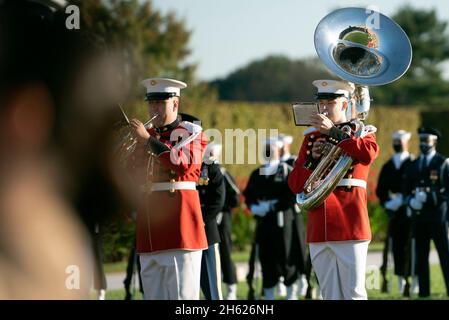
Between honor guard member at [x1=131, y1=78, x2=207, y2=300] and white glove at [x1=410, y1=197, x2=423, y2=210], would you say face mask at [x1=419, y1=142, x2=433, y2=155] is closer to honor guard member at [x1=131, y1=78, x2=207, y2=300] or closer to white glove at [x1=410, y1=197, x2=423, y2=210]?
white glove at [x1=410, y1=197, x2=423, y2=210]

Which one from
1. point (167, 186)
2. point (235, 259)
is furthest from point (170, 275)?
point (235, 259)

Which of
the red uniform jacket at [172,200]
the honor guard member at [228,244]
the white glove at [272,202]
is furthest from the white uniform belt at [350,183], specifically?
the white glove at [272,202]

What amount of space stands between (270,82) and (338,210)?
5118 cm

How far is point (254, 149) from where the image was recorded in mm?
15969

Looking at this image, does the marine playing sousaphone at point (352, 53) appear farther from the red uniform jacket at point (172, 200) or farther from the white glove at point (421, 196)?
the white glove at point (421, 196)

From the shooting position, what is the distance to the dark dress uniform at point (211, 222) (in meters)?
9.26

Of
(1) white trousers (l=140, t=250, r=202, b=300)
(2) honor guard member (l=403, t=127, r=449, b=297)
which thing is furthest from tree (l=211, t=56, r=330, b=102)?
(1) white trousers (l=140, t=250, r=202, b=300)

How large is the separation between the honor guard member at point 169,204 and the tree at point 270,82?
46.2m

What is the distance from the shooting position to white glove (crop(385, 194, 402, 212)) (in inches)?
494

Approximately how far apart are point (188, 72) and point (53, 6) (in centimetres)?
2414

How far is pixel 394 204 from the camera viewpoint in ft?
41.4

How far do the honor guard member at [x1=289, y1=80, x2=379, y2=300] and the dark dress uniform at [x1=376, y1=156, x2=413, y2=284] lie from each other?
18.4ft

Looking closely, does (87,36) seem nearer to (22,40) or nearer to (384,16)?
(22,40)
